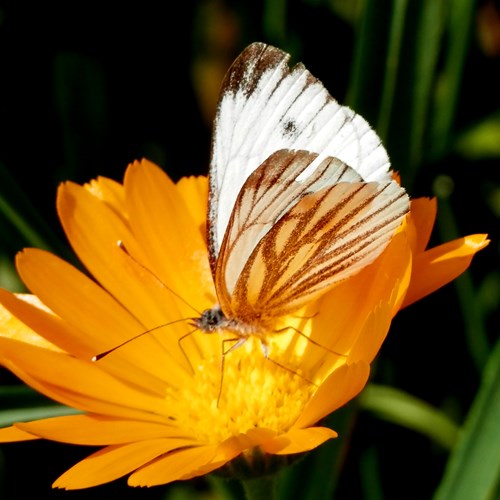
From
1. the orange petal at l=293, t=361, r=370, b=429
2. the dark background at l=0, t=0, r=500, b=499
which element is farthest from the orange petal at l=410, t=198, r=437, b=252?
the dark background at l=0, t=0, r=500, b=499

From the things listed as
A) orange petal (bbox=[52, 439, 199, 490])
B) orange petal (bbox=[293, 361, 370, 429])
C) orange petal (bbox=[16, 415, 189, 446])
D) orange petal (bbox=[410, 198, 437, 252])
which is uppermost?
orange petal (bbox=[410, 198, 437, 252])

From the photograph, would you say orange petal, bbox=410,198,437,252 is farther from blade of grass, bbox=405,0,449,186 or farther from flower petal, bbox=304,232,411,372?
blade of grass, bbox=405,0,449,186

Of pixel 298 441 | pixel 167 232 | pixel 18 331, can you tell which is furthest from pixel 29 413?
pixel 298 441

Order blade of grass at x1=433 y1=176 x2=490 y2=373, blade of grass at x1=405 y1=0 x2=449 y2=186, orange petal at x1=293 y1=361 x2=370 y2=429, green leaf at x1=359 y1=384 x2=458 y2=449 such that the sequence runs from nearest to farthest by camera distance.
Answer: orange petal at x1=293 y1=361 x2=370 y2=429 < blade of grass at x1=405 y1=0 x2=449 y2=186 < green leaf at x1=359 y1=384 x2=458 y2=449 < blade of grass at x1=433 y1=176 x2=490 y2=373

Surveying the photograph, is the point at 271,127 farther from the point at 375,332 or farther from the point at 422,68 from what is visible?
the point at 375,332

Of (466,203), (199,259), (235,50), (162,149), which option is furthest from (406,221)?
(235,50)

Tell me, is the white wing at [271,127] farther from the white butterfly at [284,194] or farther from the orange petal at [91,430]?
the orange petal at [91,430]
